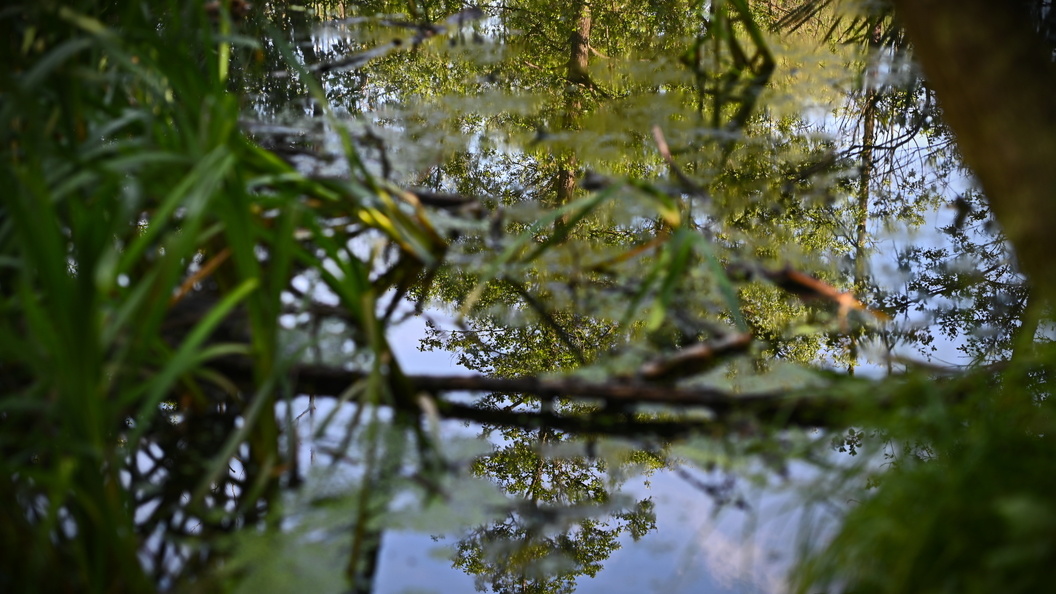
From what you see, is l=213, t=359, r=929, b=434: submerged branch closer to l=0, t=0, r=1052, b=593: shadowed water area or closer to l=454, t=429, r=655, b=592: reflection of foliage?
l=0, t=0, r=1052, b=593: shadowed water area

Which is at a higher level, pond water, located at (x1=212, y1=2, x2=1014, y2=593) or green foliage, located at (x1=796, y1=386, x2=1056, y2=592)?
pond water, located at (x1=212, y1=2, x2=1014, y2=593)

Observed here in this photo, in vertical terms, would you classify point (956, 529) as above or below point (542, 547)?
below

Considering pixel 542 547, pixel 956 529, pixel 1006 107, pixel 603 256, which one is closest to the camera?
pixel 956 529

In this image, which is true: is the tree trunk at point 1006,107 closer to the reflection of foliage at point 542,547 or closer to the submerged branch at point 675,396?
the submerged branch at point 675,396

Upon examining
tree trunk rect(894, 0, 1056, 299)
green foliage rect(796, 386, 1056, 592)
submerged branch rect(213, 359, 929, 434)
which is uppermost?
tree trunk rect(894, 0, 1056, 299)

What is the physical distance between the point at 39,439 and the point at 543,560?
2.61ft

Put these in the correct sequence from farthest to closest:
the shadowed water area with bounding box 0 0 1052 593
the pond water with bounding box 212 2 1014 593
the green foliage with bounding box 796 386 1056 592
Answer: the pond water with bounding box 212 2 1014 593, the shadowed water area with bounding box 0 0 1052 593, the green foliage with bounding box 796 386 1056 592

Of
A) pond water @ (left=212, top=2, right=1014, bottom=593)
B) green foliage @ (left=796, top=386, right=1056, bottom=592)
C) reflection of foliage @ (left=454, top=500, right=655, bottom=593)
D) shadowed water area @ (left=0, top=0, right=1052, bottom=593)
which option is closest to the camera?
green foliage @ (left=796, top=386, right=1056, bottom=592)

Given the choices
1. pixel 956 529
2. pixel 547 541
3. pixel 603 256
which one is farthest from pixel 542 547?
pixel 956 529

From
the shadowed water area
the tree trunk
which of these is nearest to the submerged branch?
the shadowed water area

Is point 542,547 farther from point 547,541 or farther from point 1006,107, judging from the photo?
point 1006,107

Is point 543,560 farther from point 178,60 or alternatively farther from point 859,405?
point 178,60

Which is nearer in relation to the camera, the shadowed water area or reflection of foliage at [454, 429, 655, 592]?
the shadowed water area

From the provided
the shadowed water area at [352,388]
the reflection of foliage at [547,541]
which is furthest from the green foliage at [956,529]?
the reflection of foliage at [547,541]
